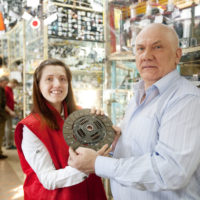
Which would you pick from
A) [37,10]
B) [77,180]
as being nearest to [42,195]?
[77,180]

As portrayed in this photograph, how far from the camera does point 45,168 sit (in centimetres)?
123

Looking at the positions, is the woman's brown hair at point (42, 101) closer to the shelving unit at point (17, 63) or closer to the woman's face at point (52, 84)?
the woman's face at point (52, 84)

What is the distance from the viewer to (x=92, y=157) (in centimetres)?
101

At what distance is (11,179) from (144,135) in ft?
10.0

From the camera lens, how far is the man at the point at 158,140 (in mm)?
814

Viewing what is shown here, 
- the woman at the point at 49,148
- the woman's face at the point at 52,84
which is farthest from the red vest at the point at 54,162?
the woman's face at the point at 52,84

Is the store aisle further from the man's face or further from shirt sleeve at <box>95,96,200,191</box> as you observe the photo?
the man's face

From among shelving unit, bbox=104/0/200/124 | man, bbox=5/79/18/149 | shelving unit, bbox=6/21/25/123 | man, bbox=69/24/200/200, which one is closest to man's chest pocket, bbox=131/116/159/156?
man, bbox=69/24/200/200

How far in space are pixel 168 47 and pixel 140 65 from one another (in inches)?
6.6

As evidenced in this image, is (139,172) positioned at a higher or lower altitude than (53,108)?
lower

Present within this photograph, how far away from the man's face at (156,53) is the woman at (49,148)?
60 centimetres

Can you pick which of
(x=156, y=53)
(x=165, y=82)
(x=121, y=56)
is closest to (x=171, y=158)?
(x=165, y=82)

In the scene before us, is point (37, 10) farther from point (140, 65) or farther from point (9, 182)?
point (9, 182)

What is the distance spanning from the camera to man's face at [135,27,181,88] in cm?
107
